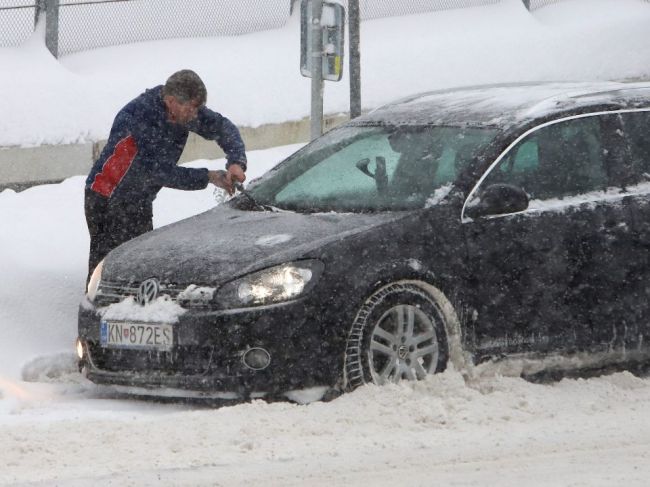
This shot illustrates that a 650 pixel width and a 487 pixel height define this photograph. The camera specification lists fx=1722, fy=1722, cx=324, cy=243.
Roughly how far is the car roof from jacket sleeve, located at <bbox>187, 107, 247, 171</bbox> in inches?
28.6

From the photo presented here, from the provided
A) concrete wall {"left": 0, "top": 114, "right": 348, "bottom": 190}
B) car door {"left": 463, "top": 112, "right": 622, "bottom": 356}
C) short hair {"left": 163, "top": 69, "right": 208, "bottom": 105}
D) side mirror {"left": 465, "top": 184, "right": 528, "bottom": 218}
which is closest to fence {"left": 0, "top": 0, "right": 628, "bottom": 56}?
concrete wall {"left": 0, "top": 114, "right": 348, "bottom": 190}

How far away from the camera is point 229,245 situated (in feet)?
27.4

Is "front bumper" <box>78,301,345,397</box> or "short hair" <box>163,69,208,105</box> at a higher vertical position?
"short hair" <box>163,69,208,105</box>

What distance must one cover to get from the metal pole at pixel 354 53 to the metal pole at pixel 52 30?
4387 millimetres

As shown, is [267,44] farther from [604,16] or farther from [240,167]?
[240,167]

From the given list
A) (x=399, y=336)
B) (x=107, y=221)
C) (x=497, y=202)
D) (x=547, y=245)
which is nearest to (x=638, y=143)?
(x=547, y=245)

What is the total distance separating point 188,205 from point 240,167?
300cm

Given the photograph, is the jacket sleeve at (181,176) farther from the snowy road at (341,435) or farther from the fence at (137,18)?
the fence at (137,18)

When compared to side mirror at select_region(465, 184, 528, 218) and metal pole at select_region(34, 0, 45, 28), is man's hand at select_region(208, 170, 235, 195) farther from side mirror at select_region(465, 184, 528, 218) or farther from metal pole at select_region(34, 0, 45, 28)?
metal pole at select_region(34, 0, 45, 28)

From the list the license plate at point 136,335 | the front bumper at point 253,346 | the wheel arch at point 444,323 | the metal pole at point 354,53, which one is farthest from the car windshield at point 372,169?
the metal pole at point 354,53

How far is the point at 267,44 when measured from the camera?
74.9 feet

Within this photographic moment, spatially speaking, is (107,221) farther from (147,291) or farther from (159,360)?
(159,360)

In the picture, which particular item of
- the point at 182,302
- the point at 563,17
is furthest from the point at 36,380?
the point at 563,17

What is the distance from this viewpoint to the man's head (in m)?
9.62
